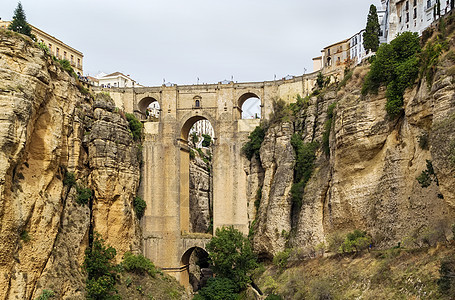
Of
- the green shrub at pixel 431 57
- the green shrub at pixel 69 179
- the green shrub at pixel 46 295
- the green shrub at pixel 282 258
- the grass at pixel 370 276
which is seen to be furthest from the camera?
the green shrub at pixel 69 179

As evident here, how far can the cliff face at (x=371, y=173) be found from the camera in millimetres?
16891

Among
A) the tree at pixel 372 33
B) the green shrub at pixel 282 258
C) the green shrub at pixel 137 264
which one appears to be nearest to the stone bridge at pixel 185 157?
the green shrub at pixel 137 264

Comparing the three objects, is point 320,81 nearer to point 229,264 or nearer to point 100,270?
point 229,264

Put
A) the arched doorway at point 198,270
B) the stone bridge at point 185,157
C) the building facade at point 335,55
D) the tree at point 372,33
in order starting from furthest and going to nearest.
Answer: the arched doorway at point 198,270 → the stone bridge at point 185,157 → the building facade at point 335,55 → the tree at point 372,33

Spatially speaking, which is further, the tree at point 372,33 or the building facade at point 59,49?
the building facade at point 59,49

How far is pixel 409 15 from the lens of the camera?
105ft

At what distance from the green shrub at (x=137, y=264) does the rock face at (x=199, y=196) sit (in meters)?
9.31

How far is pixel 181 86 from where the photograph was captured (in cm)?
4162

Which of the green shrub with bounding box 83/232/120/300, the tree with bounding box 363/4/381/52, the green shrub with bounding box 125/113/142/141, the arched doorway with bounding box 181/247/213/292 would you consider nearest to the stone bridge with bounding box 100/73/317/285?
the green shrub with bounding box 125/113/142/141

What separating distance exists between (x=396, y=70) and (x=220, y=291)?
1986 centimetres

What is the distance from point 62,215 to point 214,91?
17.1 m

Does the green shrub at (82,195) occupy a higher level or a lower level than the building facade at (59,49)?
lower

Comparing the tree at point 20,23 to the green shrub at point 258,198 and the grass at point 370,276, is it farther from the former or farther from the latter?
the grass at point 370,276

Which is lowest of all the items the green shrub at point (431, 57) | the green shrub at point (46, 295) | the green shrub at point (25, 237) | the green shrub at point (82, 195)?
the green shrub at point (46, 295)
